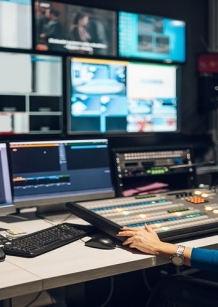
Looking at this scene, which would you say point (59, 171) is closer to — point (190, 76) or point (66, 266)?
point (66, 266)

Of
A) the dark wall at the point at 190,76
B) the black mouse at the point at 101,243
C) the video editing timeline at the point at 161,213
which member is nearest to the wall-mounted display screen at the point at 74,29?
the dark wall at the point at 190,76

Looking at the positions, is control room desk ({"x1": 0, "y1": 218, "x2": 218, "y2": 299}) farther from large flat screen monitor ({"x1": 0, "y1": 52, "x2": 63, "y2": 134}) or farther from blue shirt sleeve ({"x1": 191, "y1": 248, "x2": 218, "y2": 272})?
large flat screen monitor ({"x1": 0, "y1": 52, "x2": 63, "y2": 134})

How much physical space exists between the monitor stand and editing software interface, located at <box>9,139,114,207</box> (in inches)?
3.2

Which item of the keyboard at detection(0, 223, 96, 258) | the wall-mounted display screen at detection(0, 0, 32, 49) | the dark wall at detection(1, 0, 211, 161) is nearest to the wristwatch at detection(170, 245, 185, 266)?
the keyboard at detection(0, 223, 96, 258)

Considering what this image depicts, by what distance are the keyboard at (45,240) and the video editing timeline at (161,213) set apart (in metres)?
0.06

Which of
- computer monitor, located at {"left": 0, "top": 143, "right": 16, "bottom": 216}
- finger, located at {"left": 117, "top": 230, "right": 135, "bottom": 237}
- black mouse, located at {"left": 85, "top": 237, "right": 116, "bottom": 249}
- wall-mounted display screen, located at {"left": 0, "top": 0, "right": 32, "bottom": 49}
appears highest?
wall-mounted display screen, located at {"left": 0, "top": 0, "right": 32, "bottom": 49}

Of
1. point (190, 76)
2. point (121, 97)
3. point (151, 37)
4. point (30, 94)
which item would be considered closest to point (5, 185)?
point (30, 94)

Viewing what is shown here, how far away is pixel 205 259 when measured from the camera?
5.28ft

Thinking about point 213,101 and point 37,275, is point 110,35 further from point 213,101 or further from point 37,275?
point 37,275

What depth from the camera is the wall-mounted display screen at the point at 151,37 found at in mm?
3676

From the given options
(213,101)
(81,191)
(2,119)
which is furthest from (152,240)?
(213,101)

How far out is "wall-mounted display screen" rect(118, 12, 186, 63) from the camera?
3.68 meters

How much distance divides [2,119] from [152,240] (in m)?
1.84

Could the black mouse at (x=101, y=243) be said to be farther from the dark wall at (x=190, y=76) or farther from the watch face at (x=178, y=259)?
the dark wall at (x=190, y=76)
